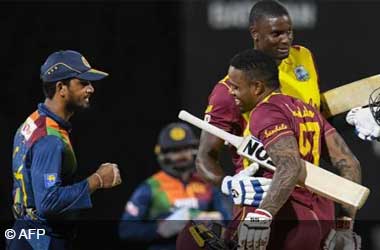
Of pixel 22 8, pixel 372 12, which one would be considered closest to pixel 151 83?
pixel 22 8

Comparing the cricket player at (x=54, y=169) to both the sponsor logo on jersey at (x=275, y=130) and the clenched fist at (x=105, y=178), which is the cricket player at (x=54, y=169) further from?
the sponsor logo on jersey at (x=275, y=130)

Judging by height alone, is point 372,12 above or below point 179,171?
above

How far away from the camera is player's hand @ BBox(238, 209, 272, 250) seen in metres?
5.36

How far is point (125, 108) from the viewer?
896 centimetres

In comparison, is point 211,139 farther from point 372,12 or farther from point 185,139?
point 372,12

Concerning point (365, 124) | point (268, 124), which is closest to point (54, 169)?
point (268, 124)

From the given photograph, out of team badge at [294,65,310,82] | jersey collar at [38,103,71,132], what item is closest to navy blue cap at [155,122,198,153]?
team badge at [294,65,310,82]

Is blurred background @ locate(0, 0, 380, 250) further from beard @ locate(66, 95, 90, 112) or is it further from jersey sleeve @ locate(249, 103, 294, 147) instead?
jersey sleeve @ locate(249, 103, 294, 147)

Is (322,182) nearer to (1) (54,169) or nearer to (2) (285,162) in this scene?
(2) (285,162)

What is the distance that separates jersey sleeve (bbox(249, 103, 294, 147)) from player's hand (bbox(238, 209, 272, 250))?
0.32m

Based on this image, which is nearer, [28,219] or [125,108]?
[28,219]

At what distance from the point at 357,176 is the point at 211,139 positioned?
0.73 meters

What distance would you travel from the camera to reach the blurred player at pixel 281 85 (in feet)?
20.0

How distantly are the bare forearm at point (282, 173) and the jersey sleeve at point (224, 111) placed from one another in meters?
0.63
